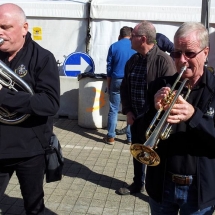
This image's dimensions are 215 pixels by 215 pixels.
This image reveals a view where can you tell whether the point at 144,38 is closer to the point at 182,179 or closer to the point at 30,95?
the point at 30,95

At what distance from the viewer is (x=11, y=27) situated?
2.49m

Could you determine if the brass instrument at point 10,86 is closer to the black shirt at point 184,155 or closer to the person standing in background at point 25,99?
the person standing in background at point 25,99

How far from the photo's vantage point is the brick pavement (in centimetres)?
383

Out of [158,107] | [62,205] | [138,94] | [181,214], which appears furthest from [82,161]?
[158,107]

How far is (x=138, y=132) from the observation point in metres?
2.24

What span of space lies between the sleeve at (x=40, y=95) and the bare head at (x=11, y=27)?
0.70ft

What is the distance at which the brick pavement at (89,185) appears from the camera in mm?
3832

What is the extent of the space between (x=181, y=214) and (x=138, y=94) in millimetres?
1746

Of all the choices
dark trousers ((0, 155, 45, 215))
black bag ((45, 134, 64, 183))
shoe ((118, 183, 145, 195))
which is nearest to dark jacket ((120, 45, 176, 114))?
shoe ((118, 183, 145, 195))

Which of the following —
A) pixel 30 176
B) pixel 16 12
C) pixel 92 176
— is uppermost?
pixel 16 12

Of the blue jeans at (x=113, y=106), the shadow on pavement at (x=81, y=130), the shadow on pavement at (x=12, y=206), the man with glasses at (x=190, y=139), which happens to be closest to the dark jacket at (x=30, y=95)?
the man with glasses at (x=190, y=139)

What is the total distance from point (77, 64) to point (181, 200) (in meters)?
5.88

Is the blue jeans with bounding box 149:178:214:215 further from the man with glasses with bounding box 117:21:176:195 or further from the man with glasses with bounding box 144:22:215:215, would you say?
the man with glasses with bounding box 117:21:176:195

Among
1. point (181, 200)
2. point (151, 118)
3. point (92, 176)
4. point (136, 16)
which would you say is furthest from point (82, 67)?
point (181, 200)
